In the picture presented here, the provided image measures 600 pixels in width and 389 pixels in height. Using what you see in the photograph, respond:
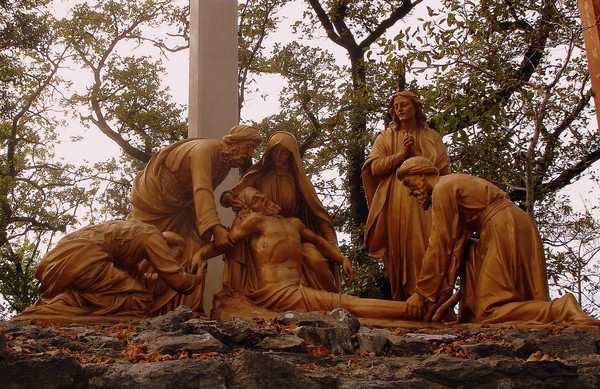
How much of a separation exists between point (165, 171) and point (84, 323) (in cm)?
211

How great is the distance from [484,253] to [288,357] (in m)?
3.26

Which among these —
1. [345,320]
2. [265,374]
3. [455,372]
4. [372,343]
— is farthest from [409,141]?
[265,374]

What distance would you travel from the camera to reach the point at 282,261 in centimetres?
816

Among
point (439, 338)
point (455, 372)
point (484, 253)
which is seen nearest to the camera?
point (455, 372)

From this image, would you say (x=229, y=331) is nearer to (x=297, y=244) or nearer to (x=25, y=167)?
(x=297, y=244)

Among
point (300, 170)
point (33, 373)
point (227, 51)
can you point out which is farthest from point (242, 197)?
point (33, 373)

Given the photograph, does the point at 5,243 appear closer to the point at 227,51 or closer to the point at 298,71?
the point at 298,71

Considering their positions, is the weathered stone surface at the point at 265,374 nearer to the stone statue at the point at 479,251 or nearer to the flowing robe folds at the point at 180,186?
the stone statue at the point at 479,251

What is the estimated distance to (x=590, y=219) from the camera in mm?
14664

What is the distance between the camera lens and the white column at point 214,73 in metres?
9.82

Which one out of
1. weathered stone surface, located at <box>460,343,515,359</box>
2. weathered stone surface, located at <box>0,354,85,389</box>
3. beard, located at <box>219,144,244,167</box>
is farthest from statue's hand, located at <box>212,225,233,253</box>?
weathered stone surface, located at <box>0,354,85,389</box>

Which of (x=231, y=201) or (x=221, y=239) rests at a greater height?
(x=231, y=201)

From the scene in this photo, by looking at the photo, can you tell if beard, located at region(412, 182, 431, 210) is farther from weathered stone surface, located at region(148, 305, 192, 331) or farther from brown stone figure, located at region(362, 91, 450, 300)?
weathered stone surface, located at region(148, 305, 192, 331)

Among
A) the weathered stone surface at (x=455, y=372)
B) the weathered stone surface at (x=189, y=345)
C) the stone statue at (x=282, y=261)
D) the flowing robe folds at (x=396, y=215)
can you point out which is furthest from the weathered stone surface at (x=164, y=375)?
the flowing robe folds at (x=396, y=215)
